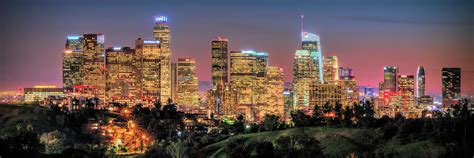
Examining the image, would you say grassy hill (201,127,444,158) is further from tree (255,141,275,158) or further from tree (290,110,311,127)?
tree (255,141,275,158)

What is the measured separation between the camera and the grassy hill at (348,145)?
63.3 m

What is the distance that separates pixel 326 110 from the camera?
102688 millimetres

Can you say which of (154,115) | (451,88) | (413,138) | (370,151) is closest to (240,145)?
(370,151)

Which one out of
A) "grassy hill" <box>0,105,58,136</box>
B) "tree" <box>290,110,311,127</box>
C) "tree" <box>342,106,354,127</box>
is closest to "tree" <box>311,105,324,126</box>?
"tree" <box>290,110,311,127</box>

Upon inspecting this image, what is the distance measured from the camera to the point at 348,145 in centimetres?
7131

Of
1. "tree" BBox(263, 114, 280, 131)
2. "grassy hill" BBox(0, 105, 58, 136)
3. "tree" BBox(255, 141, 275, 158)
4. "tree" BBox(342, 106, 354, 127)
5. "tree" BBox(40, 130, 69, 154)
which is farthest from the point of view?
"grassy hill" BBox(0, 105, 58, 136)

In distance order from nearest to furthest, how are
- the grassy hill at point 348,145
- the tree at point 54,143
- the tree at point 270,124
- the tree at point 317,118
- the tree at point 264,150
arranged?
the tree at point 264,150, the grassy hill at point 348,145, the tree at point 54,143, the tree at point 270,124, the tree at point 317,118

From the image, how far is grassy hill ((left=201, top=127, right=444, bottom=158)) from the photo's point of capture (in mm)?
63344

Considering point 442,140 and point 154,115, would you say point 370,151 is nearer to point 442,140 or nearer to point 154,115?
point 442,140

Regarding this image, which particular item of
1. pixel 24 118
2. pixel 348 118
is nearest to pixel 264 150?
pixel 348 118

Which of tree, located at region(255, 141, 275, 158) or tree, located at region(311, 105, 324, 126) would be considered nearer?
tree, located at region(255, 141, 275, 158)

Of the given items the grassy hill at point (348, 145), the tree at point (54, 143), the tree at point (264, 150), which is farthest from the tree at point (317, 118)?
A: the tree at point (54, 143)

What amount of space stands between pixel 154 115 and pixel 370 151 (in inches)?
2236

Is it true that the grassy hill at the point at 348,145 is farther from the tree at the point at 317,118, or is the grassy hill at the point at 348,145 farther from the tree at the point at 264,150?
the tree at the point at 317,118
